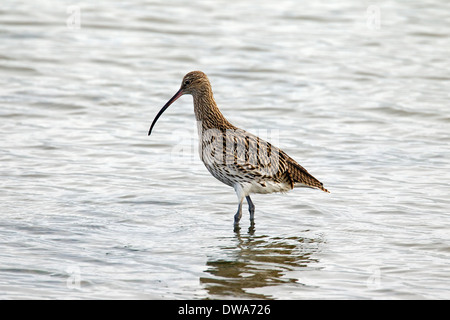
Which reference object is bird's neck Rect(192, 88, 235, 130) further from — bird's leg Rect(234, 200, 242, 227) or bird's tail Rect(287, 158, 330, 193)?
bird's leg Rect(234, 200, 242, 227)

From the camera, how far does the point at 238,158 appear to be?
8414mm

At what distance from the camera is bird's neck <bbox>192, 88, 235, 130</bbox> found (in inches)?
351

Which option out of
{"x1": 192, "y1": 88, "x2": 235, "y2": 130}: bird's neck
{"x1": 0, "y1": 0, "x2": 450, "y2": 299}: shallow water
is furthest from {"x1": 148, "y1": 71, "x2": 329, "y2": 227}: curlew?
{"x1": 0, "y1": 0, "x2": 450, "y2": 299}: shallow water

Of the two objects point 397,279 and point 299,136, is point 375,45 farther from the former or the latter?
Result: point 397,279

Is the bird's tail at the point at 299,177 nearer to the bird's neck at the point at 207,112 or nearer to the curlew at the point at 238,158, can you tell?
the curlew at the point at 238,158

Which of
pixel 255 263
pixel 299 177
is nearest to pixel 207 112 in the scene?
pixel 299 177

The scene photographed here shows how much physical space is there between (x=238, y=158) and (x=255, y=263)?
1318 mm

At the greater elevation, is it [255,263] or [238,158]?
[238,158]

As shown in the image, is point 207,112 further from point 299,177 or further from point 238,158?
point 299,177

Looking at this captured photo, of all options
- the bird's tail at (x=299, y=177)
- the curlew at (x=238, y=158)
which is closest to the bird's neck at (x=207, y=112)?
the curlew at (x=238, y=158)

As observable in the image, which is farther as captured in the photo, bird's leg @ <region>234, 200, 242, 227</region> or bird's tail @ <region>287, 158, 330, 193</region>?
bird's tail @ <region>287, 158, 330, 193</region>
